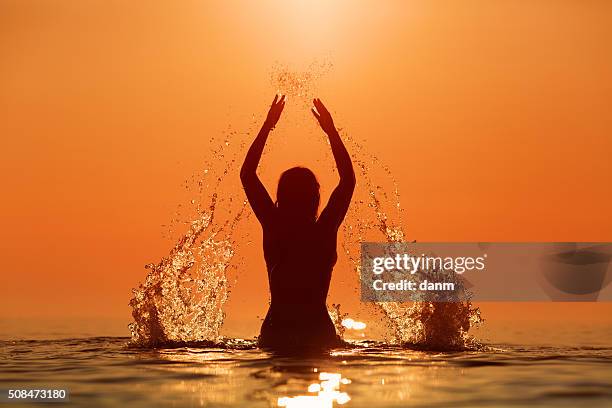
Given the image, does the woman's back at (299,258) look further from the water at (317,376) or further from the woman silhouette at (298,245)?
the water at (317,376)

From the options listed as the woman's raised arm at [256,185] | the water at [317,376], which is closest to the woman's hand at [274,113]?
the woman's raised arm at [256,185]

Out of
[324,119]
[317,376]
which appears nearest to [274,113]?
[324,119]

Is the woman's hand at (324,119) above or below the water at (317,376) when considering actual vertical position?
above

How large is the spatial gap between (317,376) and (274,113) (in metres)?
3.82

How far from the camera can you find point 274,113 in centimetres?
1218

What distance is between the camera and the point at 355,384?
29.8ft

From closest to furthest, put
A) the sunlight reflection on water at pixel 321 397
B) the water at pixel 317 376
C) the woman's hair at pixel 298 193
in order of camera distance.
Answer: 1. the sunlight reflection on water at pixel 321 397
2. the water at pixel 317 376
3. the woman's hair at pixel 298 193

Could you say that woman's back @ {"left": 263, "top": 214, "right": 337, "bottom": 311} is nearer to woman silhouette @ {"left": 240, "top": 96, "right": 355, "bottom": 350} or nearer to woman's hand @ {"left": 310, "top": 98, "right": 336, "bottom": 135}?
woman silhouette @ {"left": 240, "top": 96, "right": 355, "bottom": 350}

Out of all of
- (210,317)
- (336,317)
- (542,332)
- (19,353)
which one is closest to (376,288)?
(336,317)

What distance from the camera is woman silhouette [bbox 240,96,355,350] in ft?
38.5

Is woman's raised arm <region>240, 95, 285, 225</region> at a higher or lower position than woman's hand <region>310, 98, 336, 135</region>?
lower

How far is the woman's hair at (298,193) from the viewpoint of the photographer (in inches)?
460

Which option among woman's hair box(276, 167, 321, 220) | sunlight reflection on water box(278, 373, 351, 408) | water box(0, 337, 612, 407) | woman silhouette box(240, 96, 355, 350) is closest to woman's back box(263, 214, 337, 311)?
woman silhouette box(240, 96, 355, 350)

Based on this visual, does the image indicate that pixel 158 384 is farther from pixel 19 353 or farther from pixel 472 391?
pixel 19 353
